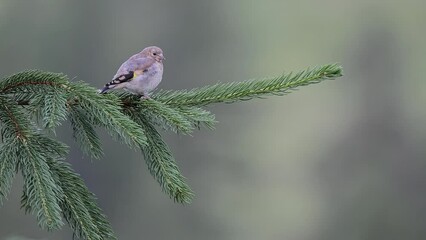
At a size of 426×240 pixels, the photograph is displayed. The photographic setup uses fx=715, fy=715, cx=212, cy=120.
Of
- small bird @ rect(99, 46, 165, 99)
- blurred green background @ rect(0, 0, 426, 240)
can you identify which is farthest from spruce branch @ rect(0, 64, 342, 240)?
blurred green background @ rect(0, 0, 426, 240)

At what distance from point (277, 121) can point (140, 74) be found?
5.69 metres

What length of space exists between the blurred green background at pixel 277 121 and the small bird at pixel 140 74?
16.6 feet

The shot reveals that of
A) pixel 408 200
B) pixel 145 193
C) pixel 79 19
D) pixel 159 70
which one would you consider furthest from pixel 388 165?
pixel 159 70

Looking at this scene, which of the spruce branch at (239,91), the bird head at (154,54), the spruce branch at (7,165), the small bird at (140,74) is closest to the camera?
the spruce branch at (7,165)

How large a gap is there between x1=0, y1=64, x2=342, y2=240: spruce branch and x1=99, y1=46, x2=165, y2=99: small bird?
0.35 feet

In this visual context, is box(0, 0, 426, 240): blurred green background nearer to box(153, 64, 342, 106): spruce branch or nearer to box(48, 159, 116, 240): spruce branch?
box(153, 64, 342, 106): spruce branch

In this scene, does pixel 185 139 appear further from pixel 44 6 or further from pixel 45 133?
pixel 45 133

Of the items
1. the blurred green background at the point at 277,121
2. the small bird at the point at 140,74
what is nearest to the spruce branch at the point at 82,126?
the small bird at the point at 140,74

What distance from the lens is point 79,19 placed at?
21.0 ft

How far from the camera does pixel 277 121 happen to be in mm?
6695

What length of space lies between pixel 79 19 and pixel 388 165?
3.19 m

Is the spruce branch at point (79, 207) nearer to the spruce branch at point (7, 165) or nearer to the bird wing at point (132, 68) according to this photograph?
the spruce branch at point (7, 165)

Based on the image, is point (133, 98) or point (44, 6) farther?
point (44, 6)

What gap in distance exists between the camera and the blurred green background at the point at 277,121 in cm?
639
